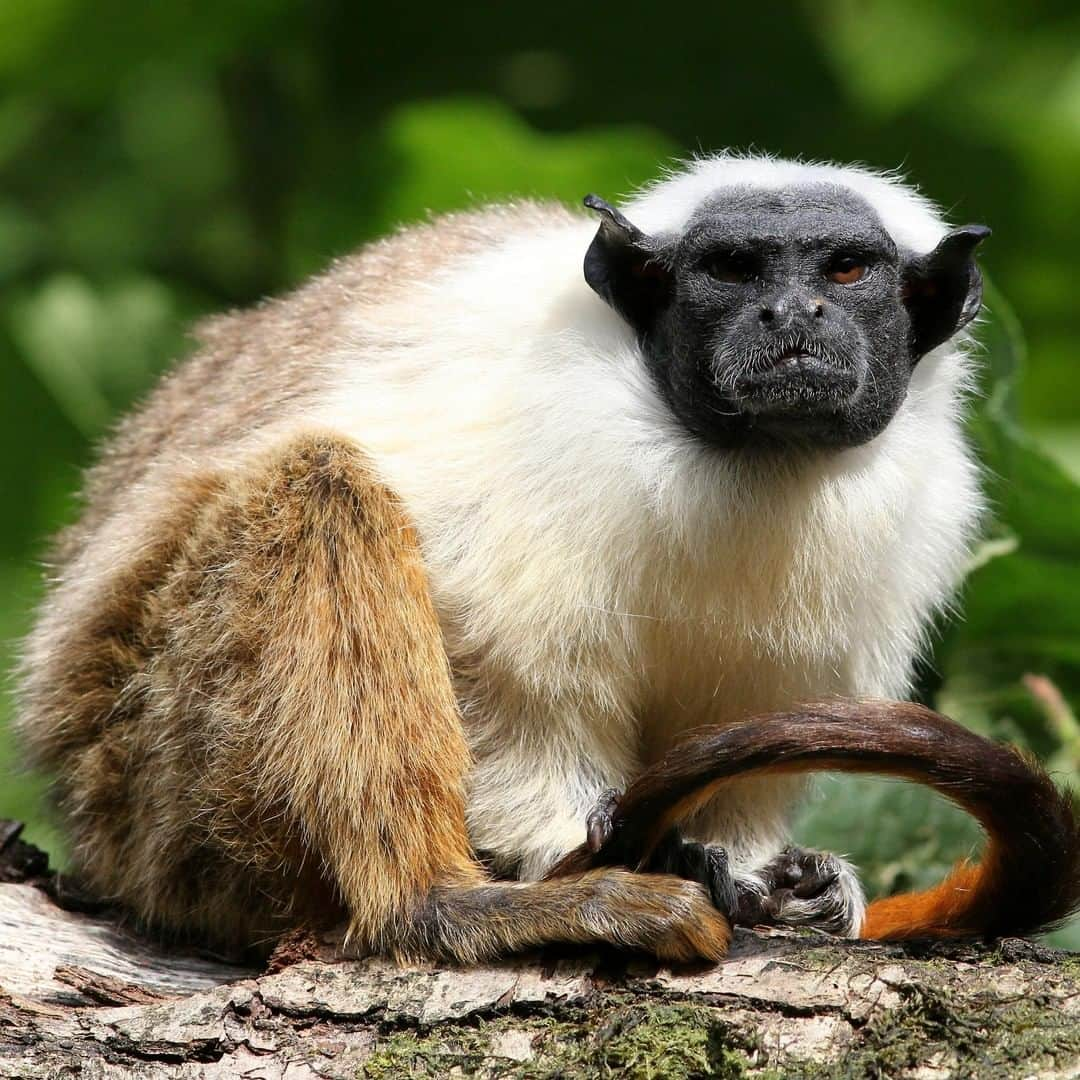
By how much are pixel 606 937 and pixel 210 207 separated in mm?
5498

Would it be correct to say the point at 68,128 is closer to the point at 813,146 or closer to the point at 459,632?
the point at 813,146

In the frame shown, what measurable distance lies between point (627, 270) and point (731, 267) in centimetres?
30

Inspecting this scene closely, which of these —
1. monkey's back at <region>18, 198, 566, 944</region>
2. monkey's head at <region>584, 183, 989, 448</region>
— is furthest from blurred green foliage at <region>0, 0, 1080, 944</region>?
monkey's head at <region>584, 183, 989, 448</region>

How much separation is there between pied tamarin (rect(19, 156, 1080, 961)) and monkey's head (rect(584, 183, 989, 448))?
1 centimetres

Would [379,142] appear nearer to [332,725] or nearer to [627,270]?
[627,270]

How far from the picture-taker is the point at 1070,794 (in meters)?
3.64

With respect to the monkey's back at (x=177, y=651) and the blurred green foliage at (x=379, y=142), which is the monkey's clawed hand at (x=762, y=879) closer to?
the monkey's back at (x=177, y=651)

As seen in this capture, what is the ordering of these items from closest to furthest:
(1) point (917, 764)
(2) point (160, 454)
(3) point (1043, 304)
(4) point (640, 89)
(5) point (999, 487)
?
(1) point (917, 764) < (2) point (160, 454) < (5) point (999, 487) < (3) point (1043, 304) < (4) point (640, 89)

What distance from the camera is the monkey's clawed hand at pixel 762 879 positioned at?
3883mm

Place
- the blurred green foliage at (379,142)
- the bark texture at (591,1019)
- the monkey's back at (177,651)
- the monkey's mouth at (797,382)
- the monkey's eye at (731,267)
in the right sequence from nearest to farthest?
the bark texture at (591,1019), the monkey's mouth at (797,382), the monkey's eye at (731,267), the monkey's back at (177,651), the blurred green foliage at (379,142)

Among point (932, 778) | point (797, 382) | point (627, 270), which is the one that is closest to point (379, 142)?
point (627, 270)

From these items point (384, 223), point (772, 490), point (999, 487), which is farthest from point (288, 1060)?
point (384, 223)

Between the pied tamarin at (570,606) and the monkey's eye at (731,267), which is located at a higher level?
the monkey's eye at (731,267)

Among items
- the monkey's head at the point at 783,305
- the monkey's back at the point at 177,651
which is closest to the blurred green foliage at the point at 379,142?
the monkey's back at the point at 177,651
